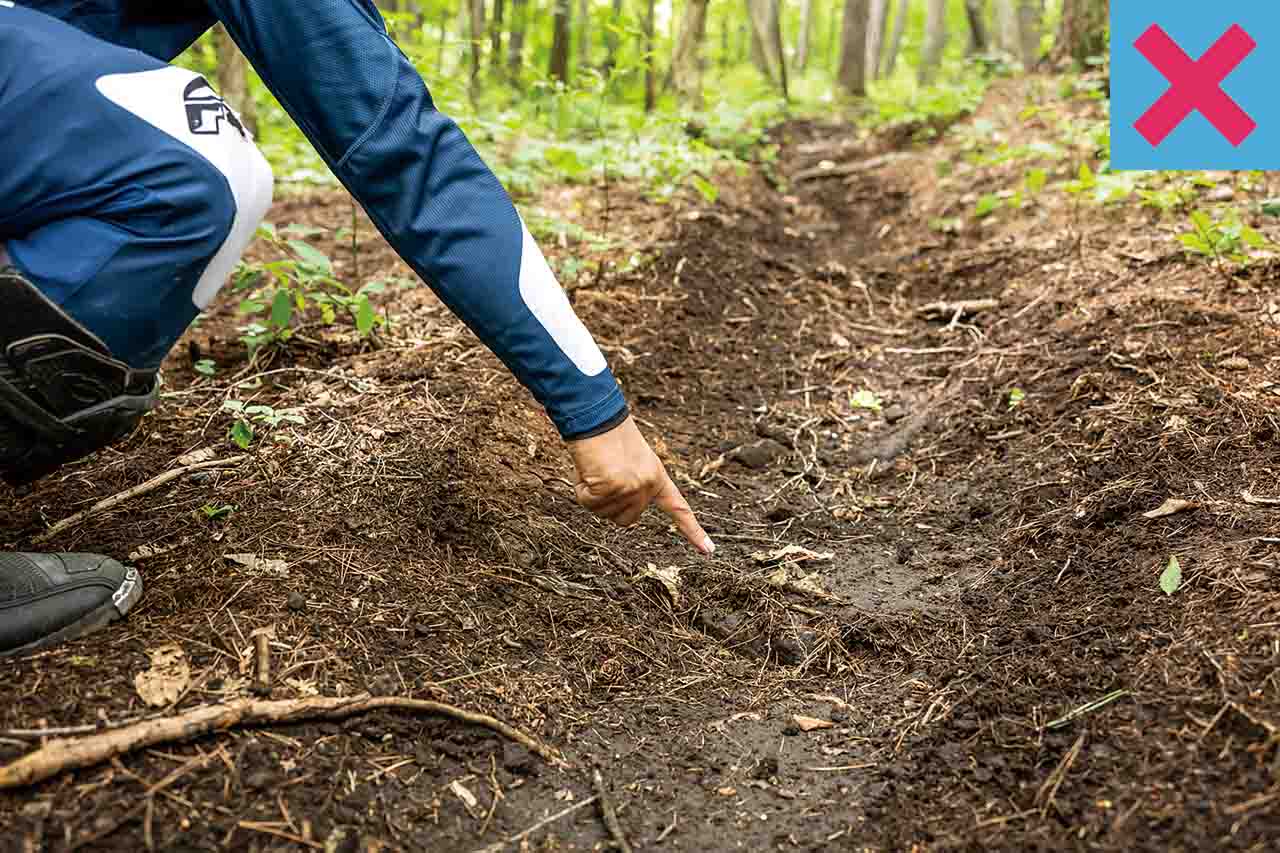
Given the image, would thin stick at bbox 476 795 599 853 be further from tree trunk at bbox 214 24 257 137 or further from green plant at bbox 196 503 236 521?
tree trunk at bbox 214 24 257 137

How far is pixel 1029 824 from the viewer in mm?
1496

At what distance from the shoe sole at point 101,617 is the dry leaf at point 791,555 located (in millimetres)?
1403

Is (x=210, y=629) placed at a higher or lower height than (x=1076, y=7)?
lower

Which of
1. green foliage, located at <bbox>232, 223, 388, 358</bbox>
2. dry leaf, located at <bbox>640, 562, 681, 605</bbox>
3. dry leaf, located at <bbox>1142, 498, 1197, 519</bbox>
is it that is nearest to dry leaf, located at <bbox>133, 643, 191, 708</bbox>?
dry leaf, located at <bbox>640, 562, 681, 605</bbox>

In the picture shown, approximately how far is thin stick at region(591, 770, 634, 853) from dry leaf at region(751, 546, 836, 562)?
922 millimetres

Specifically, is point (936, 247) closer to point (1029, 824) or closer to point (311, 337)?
point (311, 337)

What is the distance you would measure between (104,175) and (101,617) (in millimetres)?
760

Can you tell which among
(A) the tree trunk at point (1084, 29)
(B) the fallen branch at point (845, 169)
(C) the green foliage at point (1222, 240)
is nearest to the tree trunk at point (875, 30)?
(A) the tree trunk at point (1084, 29)

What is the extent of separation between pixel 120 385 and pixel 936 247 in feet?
13.7

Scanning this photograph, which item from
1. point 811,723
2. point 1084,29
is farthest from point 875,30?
point 811,723

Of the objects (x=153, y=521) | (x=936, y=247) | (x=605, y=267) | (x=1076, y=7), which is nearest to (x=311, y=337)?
(x=153, y=521)

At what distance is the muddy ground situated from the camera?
150cm

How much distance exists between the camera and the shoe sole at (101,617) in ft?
5.48

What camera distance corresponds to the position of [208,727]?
1.50 meters
